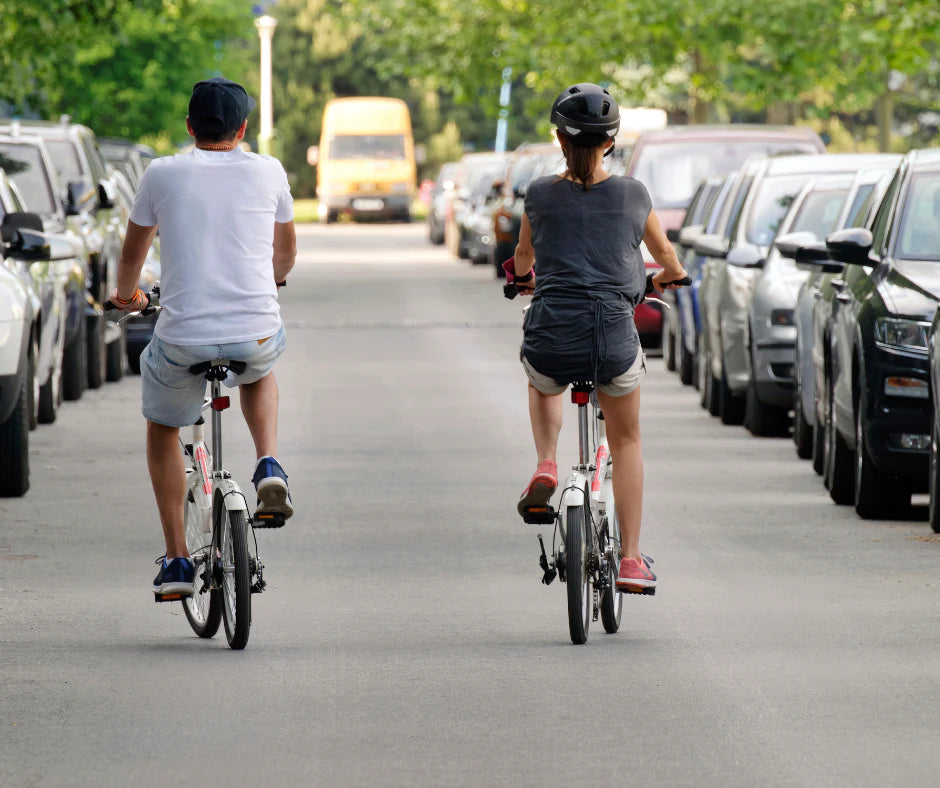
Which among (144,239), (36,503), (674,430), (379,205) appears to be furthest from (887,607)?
(379,205)

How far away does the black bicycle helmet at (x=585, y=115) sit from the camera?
8023mm

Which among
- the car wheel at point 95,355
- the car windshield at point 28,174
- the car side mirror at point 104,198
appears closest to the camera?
the car windshield at point 28,174

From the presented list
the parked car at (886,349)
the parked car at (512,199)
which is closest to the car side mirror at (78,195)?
the parked car at (886,349)

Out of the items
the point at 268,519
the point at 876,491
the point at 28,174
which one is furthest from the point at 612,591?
the point at 28,174

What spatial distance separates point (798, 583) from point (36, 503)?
168 inches

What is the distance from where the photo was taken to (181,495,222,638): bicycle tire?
8.15m

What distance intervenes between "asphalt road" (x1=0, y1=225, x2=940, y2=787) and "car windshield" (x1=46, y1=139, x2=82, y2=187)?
5.34 meters

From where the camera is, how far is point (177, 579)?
8180 millimetres

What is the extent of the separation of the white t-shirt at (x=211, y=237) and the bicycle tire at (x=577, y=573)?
1.17 metres

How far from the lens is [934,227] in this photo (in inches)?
478

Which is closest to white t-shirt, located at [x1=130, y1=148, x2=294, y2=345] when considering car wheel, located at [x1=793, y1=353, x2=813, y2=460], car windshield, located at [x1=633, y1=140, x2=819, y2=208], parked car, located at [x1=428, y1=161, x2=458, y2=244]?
car wheel, located at [x1=793, y1=353, x2=813, y2=460]

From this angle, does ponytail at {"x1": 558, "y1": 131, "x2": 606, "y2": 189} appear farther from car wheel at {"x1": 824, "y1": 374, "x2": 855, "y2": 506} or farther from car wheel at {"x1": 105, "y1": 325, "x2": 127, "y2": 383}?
car wheel at {"x1": 105, "y1": 325, "x2": 127, "y2": 383}

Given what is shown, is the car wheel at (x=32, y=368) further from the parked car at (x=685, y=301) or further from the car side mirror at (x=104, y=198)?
the parked car at (x=685, y=301)

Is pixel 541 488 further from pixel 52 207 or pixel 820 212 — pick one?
pixel 52 207
